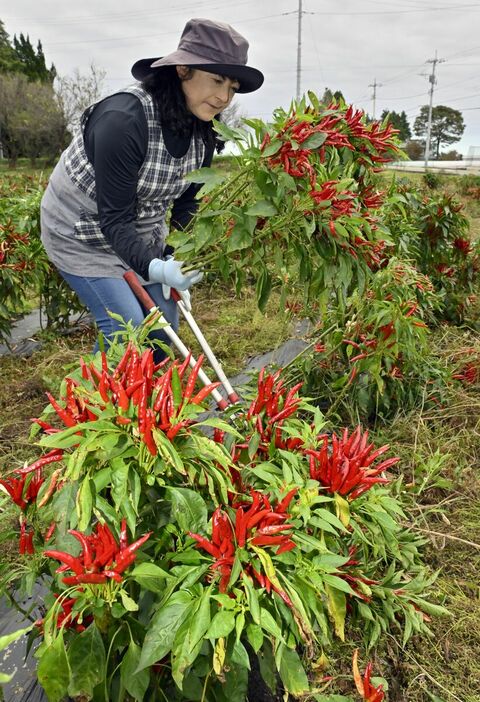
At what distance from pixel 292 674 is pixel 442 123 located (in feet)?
236

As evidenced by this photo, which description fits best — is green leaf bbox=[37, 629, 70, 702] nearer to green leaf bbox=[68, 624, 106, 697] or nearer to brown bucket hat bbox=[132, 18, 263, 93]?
green leaf bbox=[68, 624, 106, 697]

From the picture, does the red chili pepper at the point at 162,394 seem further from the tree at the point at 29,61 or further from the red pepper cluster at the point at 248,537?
the tree at the point at 29,61

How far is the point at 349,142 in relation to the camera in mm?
1736

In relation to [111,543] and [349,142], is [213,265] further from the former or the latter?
[111,543]

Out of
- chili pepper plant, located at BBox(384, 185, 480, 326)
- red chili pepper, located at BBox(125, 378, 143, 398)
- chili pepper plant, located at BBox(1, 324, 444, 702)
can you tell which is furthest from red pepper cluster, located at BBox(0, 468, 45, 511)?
chili pepper plant, located at BBox(384, 185, 480, 326)

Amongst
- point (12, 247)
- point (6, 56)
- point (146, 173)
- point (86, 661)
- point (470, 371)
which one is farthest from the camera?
point (6, 56)

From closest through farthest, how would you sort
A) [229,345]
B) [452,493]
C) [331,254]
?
[331,254] → [452,493] → [229,345]

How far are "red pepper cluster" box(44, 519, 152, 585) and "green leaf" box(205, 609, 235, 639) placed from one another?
0.52 feet

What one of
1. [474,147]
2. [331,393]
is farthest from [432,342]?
[474,147]

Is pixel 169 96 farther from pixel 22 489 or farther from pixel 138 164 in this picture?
pixel 22 489

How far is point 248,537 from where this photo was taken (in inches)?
37.3

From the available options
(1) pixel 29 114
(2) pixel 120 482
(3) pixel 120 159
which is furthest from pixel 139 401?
(1) pixel 29 114

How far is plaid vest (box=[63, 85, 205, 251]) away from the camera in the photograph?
2.12m

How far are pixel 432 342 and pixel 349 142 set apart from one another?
2157 millimetres
